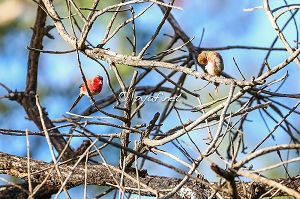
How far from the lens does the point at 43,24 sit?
2.10m

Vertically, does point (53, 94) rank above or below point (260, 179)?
above

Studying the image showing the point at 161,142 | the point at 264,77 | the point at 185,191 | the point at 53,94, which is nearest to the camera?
the point at 264,77

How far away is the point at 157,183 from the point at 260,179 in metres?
0.60

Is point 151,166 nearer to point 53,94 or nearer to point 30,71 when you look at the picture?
point 53,94

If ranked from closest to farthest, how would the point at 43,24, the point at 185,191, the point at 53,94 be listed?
1. the point at 185,191
2. the point at 43,24
3. the point at 53,94

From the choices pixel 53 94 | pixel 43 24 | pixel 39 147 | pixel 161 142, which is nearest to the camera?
pixel 161 142

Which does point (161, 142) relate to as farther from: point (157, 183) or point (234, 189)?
point (157, 183)

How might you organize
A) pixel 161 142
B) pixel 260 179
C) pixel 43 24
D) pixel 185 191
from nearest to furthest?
pixel 260 179, pixel 161 142, pixel 185 191, pixel 43 24

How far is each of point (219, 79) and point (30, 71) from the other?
1.13 meters

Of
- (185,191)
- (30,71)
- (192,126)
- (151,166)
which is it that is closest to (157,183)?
(185,191)

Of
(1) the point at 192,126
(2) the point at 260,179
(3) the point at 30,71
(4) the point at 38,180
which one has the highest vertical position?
(3) the point at 30,71

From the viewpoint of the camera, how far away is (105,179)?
1565 millimetres

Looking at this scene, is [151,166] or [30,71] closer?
[30,71]

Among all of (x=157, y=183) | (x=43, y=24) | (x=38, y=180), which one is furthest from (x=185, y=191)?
(x=43, y=24)
